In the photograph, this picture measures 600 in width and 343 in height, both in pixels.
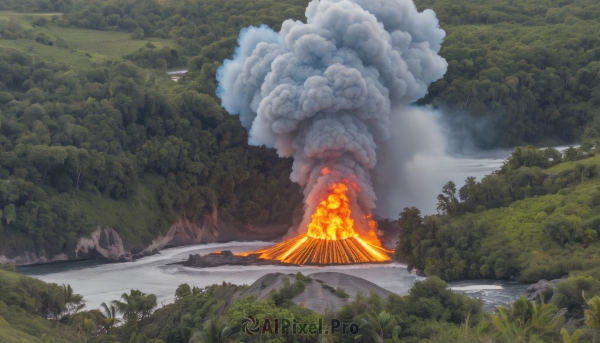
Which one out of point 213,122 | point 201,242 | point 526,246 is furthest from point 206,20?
point 526,246

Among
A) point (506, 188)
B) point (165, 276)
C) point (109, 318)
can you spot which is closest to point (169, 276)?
point (165, 276)

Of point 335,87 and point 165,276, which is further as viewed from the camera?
point 335,87

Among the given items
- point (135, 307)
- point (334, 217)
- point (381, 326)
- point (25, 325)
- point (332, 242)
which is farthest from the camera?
point (334, 217)

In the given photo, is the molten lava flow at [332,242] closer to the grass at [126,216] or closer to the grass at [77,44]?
the grass at [126,216]

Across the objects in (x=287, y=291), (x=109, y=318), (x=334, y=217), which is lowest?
(x=109, y=318)

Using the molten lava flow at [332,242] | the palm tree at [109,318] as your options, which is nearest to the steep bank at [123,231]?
the molten lava flow at [332,242]

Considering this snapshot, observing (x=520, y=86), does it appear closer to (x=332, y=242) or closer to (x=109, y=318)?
(x=332, y=242)

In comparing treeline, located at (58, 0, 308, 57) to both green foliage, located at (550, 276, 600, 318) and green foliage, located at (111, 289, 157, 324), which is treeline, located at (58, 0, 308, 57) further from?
green foliage, located at (550, 276, 600, 318)

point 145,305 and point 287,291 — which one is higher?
point 287,291
